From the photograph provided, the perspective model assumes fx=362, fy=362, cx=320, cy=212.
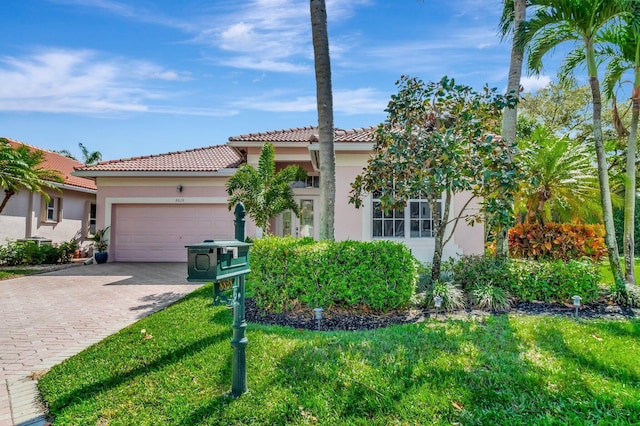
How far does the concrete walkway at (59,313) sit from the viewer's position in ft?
13.6

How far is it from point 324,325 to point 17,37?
11930mm

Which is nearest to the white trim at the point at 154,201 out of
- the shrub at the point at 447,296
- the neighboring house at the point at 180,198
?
the neighboring house at the point at 180,198

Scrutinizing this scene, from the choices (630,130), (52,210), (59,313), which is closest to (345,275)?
(59,313)

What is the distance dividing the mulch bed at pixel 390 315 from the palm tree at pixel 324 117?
191 centimetres

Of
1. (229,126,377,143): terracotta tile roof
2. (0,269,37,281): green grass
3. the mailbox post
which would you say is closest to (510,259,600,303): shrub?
(229,126,377,143): terracotta tile roof

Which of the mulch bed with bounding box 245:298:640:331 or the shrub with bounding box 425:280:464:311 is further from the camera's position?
the shrub with bounding box 425:280:464:311

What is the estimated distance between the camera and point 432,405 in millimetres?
3264

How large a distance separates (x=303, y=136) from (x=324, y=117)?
22.5 feet

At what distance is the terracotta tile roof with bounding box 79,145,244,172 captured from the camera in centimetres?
1499

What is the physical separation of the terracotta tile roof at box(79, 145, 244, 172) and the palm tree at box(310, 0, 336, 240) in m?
7.01

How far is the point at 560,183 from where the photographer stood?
10.8 m

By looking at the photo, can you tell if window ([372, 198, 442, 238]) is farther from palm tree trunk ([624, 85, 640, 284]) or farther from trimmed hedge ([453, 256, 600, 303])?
palm tree trunk ([624, 85, 640, 284])

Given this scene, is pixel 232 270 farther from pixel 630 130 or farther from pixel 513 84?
pixel 630 130

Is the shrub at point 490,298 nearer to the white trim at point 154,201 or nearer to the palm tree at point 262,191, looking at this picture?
the palm tree at point 262,191
